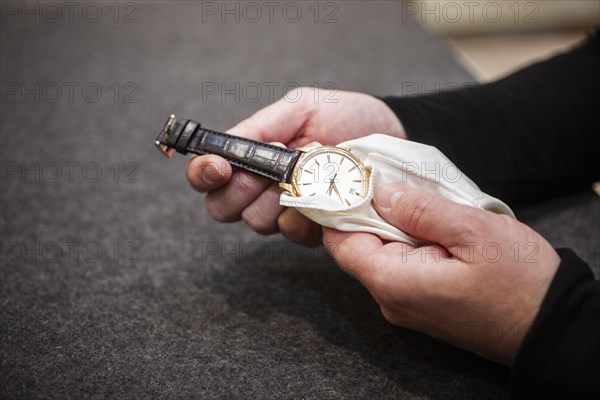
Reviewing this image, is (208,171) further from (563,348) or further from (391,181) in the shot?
(563,348)

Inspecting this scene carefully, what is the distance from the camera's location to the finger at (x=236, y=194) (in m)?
0.67

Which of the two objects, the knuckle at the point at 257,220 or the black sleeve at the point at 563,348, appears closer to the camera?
the black sleeve at the point at 563,348

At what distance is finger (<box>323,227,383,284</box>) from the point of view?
536 mm

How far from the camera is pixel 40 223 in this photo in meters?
0.80

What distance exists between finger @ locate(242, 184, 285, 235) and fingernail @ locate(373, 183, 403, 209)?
153mm

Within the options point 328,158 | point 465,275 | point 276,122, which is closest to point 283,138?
point 276,122

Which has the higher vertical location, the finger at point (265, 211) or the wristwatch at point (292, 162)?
the wristwatch at point (292, 162)

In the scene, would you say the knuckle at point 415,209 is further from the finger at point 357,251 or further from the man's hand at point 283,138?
the man's hand at point 283,138

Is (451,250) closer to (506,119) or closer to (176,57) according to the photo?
(506,119)

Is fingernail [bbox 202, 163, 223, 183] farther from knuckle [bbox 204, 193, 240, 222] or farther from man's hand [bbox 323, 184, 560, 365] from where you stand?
man's hand [bbox 323, 184, 560, 365]

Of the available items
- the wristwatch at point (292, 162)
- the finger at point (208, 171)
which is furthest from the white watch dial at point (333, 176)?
the finger at point (208, 171)

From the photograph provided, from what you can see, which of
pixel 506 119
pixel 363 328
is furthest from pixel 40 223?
pixel 506 119

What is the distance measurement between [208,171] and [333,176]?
17 centimetres

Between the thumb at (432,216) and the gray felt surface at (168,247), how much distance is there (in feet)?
0.54
